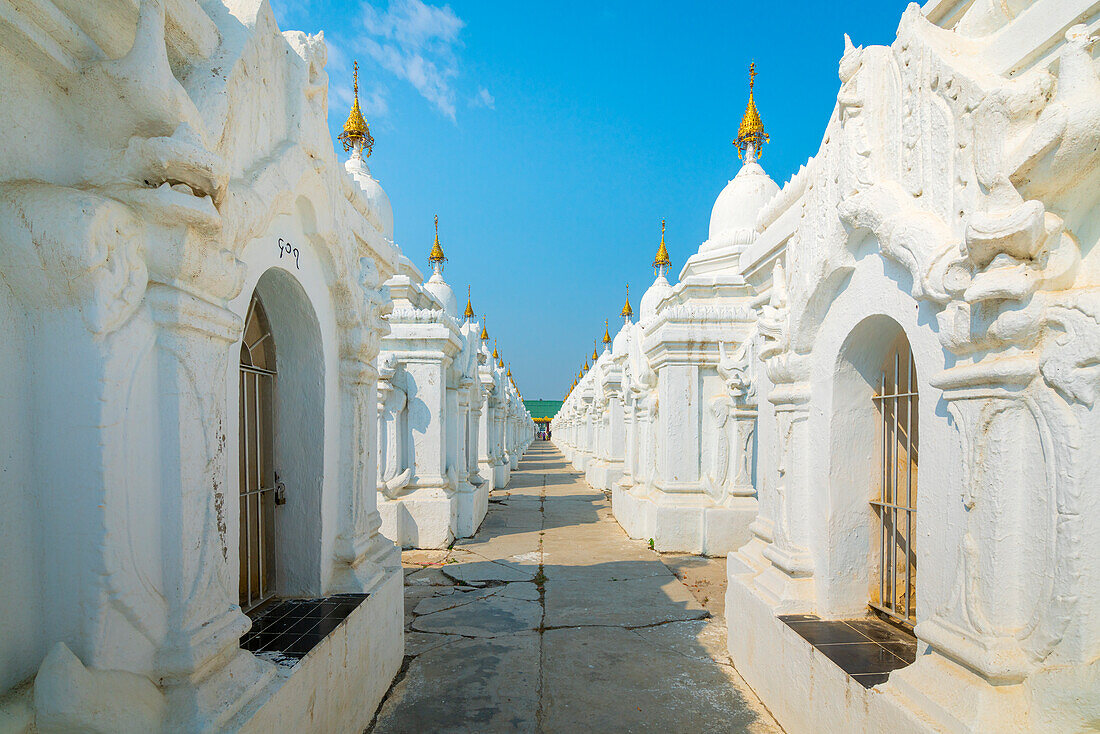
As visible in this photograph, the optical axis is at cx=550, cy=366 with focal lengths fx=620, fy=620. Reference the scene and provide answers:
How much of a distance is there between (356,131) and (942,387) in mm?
8273

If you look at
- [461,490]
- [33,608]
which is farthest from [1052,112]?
[461,490]

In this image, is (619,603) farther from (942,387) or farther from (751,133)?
(751,133)

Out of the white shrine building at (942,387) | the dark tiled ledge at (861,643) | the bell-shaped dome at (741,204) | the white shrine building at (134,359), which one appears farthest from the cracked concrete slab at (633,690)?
the bell-shaped dome at (741,204)

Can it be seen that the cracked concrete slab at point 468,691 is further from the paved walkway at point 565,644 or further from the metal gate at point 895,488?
the metal gate at point 895,488

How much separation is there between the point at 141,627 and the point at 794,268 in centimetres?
389

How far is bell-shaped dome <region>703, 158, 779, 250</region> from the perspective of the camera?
8.87 metres

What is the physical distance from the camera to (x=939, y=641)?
247 centimetres

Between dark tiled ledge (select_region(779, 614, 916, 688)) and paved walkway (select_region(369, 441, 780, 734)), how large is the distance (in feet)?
2.30

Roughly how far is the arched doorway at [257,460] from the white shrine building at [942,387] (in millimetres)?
3100

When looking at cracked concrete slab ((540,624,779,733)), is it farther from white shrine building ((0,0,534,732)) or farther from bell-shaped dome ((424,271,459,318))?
bell-shaped dome ((424,271,459,318))

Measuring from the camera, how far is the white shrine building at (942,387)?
2125 millimetres

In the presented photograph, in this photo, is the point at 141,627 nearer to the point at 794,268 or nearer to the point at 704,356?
the point at 794,268

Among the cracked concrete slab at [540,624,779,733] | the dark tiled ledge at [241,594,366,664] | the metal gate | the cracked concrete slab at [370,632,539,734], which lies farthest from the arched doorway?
the metal gate

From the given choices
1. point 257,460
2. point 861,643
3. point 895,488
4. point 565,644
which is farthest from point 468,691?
point 895,488
